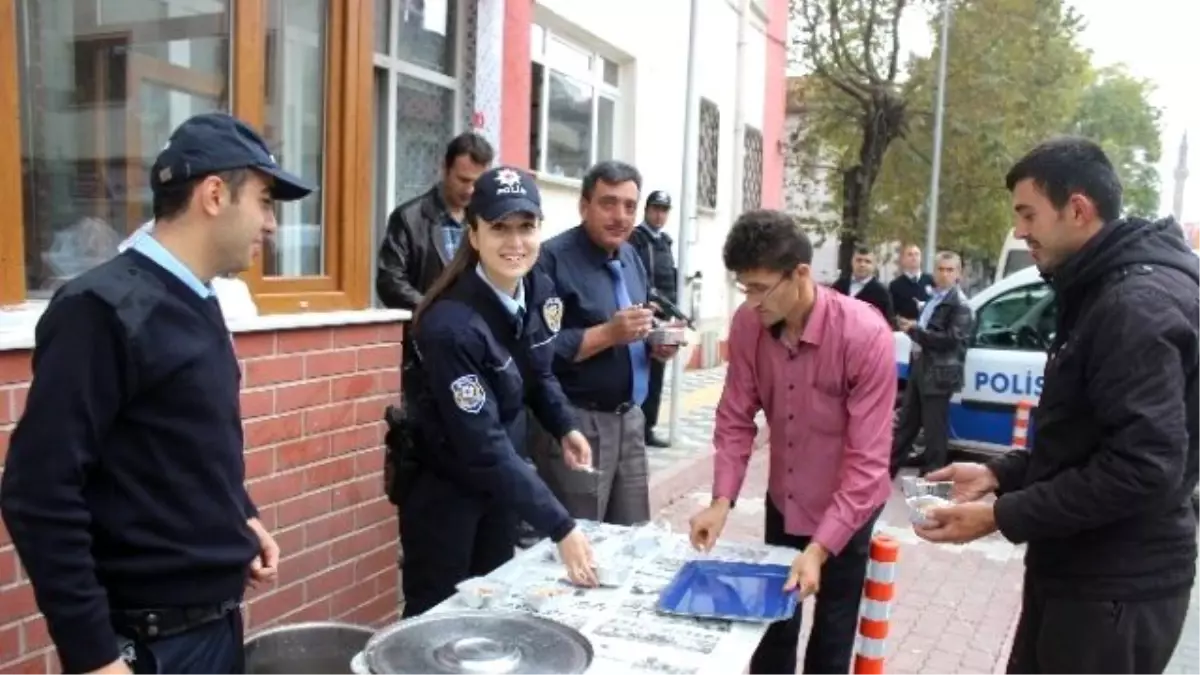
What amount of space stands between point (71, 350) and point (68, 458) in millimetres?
A: 181

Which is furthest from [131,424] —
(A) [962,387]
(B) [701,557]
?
(A) [962,387]

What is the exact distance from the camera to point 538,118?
858cm

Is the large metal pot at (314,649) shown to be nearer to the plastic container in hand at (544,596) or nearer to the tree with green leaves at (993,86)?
the plastic container in hand at (544,596)

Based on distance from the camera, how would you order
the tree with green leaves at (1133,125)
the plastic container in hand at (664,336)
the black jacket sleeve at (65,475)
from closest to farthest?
the black jacket sleeve at (65,475)
the plastic container in hand at (664,336)
the tree with green leaves at (1133,125)

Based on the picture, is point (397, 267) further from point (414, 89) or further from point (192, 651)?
point (192, 651)

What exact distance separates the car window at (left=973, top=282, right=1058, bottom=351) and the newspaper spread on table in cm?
565

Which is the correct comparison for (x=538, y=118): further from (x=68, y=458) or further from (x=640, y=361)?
(x=68, y=458)

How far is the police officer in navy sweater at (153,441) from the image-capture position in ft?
5.35

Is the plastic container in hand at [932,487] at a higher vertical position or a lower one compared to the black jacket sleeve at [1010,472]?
lower

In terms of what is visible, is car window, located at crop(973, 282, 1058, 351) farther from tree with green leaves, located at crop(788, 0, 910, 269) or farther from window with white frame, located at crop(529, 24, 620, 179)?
tree with green leaves, located at crop(788, 0, 910, 269)

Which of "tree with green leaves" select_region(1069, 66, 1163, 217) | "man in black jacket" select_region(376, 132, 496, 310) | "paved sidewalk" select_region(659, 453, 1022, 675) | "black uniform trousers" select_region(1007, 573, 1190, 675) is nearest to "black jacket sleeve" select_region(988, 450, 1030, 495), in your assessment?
"black uniform trousers" select_region(1007, 573, 1190, 675)

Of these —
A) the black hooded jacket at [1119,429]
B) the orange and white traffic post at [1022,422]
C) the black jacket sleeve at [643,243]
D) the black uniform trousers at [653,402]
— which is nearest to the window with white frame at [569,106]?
the black jacket sleeve at [643,243]

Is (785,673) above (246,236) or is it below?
below

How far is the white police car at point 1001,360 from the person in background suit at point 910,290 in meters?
1.60
